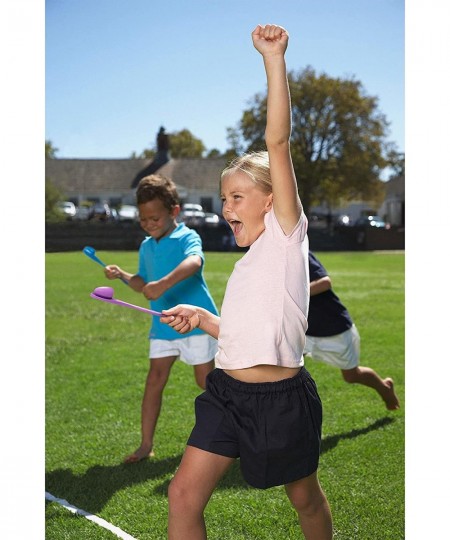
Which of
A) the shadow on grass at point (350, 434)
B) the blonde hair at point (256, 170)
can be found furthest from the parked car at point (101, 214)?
the blonde hair at point (256, 170)

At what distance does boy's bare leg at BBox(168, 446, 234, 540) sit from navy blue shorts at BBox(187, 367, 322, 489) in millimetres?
29

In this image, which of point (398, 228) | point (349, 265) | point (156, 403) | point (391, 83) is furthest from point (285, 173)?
point (391, 83)

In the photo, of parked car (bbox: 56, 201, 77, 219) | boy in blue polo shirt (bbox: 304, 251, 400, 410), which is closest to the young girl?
boy in blue polo shirt (bbox: 304, 251, 400, 410)

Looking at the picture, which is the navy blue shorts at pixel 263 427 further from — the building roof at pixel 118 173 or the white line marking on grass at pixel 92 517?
the building roof at pixel 118 173

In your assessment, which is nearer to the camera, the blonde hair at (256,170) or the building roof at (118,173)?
the blonde hair at (256,170)

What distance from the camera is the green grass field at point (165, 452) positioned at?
2.63 m

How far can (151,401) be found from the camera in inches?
132

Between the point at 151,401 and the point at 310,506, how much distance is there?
1454mm

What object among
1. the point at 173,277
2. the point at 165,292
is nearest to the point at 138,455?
the point at 165,292

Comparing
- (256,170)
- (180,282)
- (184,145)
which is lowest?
(180,282)

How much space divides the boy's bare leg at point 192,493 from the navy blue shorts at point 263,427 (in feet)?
0.10

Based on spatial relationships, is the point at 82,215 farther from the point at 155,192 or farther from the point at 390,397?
the point at 155,192

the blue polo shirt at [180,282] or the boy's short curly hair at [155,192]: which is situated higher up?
the boy's short curly hair at [155,192]

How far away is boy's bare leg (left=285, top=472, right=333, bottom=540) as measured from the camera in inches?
78.0
